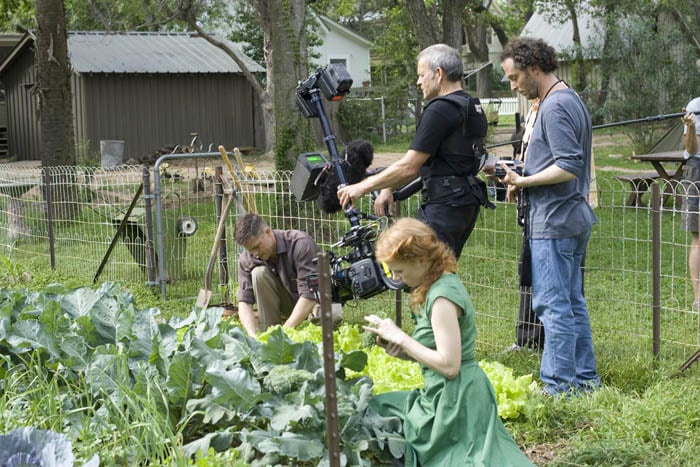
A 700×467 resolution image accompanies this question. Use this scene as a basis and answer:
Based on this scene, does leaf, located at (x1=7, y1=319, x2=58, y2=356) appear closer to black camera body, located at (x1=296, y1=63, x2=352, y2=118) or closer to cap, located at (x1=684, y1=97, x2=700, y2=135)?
black camera body, located at (x1=296, y1=63, x2=352, y2=118)

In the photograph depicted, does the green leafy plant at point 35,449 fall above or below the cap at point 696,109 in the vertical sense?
below

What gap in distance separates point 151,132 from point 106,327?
22402 mm

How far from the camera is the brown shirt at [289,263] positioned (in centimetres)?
611

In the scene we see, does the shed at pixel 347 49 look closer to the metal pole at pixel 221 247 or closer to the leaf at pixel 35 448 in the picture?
the metal pole at pixel 221 247

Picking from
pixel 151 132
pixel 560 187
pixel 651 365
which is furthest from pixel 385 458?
pixel 151 132

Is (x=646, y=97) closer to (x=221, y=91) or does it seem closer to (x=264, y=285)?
(x=221, y=91)

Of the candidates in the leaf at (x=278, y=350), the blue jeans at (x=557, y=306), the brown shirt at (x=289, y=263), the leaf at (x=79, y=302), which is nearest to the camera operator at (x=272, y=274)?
the brown shirt at (x=289, y=263)

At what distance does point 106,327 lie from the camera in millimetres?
4570

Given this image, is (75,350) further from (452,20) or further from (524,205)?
(452,20)

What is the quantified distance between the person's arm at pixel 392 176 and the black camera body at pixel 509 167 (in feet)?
1.34

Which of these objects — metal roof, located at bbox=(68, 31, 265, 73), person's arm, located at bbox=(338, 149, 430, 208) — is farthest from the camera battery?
metal roof, located at bbox=(68, 31, 265, 73)

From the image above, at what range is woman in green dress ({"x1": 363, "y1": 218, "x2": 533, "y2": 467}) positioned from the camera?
3656 millimetres

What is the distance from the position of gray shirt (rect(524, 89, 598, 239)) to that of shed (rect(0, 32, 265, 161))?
802 inches

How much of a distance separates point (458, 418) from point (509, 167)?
6.29 ft
